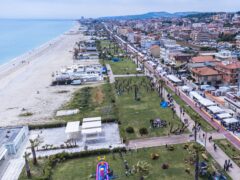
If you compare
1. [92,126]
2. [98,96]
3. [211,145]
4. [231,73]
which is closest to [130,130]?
[92,126]

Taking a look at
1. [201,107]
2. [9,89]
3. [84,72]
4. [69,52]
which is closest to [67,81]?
[84,72]

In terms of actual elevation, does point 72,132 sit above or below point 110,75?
above

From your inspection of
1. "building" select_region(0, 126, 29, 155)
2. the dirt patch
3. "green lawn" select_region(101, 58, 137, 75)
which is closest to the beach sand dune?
the dirt patch

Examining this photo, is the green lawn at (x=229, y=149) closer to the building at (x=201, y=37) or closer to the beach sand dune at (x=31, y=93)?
the beach sand dune at (x=31, y=93)

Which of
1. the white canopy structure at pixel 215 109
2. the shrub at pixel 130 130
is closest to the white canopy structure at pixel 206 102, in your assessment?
the white canopy structure at pixel 215 109

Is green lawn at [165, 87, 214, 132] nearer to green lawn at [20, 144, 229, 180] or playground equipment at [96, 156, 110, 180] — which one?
green lawn at [20, 144, 229, 180]

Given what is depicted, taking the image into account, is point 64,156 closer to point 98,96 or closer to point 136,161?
point 136,161

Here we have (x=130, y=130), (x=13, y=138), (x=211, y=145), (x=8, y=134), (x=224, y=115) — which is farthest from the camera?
(x=224, y=115)

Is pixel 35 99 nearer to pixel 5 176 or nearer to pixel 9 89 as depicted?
pixel 9 89
